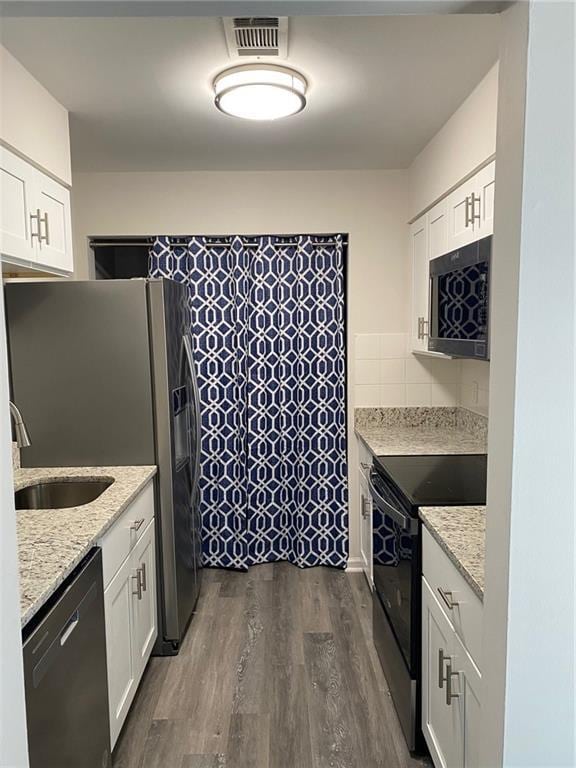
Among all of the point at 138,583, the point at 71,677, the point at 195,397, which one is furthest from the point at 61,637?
the point at 195,397

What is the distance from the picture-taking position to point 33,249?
207cm

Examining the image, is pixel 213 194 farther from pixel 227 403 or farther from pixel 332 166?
pixel 227 403

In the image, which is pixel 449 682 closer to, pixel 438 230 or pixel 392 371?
pixel 438 230

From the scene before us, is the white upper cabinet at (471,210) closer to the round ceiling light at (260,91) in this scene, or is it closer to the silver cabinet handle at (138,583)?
the round ceiling light at (260,91)

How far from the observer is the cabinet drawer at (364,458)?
3.29 meters

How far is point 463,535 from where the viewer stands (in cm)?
176

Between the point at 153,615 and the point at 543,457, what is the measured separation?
220cm

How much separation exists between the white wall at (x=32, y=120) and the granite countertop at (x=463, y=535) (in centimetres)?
184

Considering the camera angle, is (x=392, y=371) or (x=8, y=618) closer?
(x=8, y=618)

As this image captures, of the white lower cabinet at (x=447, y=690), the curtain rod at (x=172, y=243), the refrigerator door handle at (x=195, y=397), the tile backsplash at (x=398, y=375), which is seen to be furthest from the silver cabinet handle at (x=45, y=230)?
the tile backsplash at (x=398, y=375)

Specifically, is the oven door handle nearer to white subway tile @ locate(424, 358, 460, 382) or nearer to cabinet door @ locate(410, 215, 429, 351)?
cabinet door @ locate(410, 215, 429, 351)

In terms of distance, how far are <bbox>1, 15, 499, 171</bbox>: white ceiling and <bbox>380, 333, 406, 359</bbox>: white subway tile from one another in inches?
41.3

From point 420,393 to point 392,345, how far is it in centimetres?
35

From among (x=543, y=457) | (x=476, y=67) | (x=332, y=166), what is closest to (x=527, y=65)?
(x=543, y=457)
